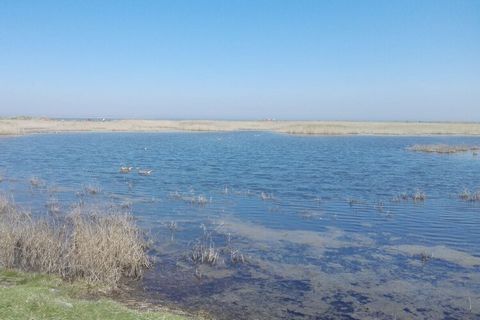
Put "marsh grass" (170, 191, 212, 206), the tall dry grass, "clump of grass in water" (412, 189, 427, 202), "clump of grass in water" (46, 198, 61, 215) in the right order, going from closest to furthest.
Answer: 1. the tall dry grass
2. "clump of grass in water" (46, 198, 61, 215)
3. "marsh grass" (170, 191, 212, 206)
4. "clump of grass in water" (412, 189, 427, 202)

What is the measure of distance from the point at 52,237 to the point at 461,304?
37.3 ft

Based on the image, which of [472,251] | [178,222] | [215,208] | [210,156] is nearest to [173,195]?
[215,208]

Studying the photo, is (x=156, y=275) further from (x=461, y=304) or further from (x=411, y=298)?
(x=461, y=304)

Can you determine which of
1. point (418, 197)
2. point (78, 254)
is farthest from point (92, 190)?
point (418, 197)

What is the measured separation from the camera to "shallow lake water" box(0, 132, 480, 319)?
12.4 meters

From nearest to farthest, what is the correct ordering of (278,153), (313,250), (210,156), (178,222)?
1. (313,250)
2. (178,222)
3. (210,156)
4. (278,153)

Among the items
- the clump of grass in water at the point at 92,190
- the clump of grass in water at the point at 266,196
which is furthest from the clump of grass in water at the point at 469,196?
the clump of grass in water at the point at 92,190

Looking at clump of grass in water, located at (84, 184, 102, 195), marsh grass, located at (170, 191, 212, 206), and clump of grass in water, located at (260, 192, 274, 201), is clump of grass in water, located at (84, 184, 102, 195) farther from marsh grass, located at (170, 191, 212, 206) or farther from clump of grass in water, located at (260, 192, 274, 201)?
clump of grass in water, located at (260, 192, 274, 201)

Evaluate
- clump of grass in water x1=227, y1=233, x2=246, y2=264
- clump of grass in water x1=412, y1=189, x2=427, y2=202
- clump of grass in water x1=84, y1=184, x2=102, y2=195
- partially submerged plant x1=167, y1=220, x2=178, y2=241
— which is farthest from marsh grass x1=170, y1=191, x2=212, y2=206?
clump of grass in water x1=412, y1=189, x2=427, y2=202

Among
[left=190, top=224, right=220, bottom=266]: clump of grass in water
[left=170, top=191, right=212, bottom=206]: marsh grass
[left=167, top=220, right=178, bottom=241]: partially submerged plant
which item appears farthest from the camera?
[left=170, top=191, right=212, bottom=206]: marsh grass

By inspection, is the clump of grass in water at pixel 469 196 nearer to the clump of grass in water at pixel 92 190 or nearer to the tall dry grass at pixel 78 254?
the tall dry grass at pixel 78 254

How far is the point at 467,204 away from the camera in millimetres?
24891

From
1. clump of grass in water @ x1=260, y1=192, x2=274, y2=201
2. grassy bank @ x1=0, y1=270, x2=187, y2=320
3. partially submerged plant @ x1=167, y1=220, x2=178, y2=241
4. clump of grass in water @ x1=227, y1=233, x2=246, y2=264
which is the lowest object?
clump of grass in water @ x1=227, y1=233, x2=246, y2=264

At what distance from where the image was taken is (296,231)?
19266 mm
